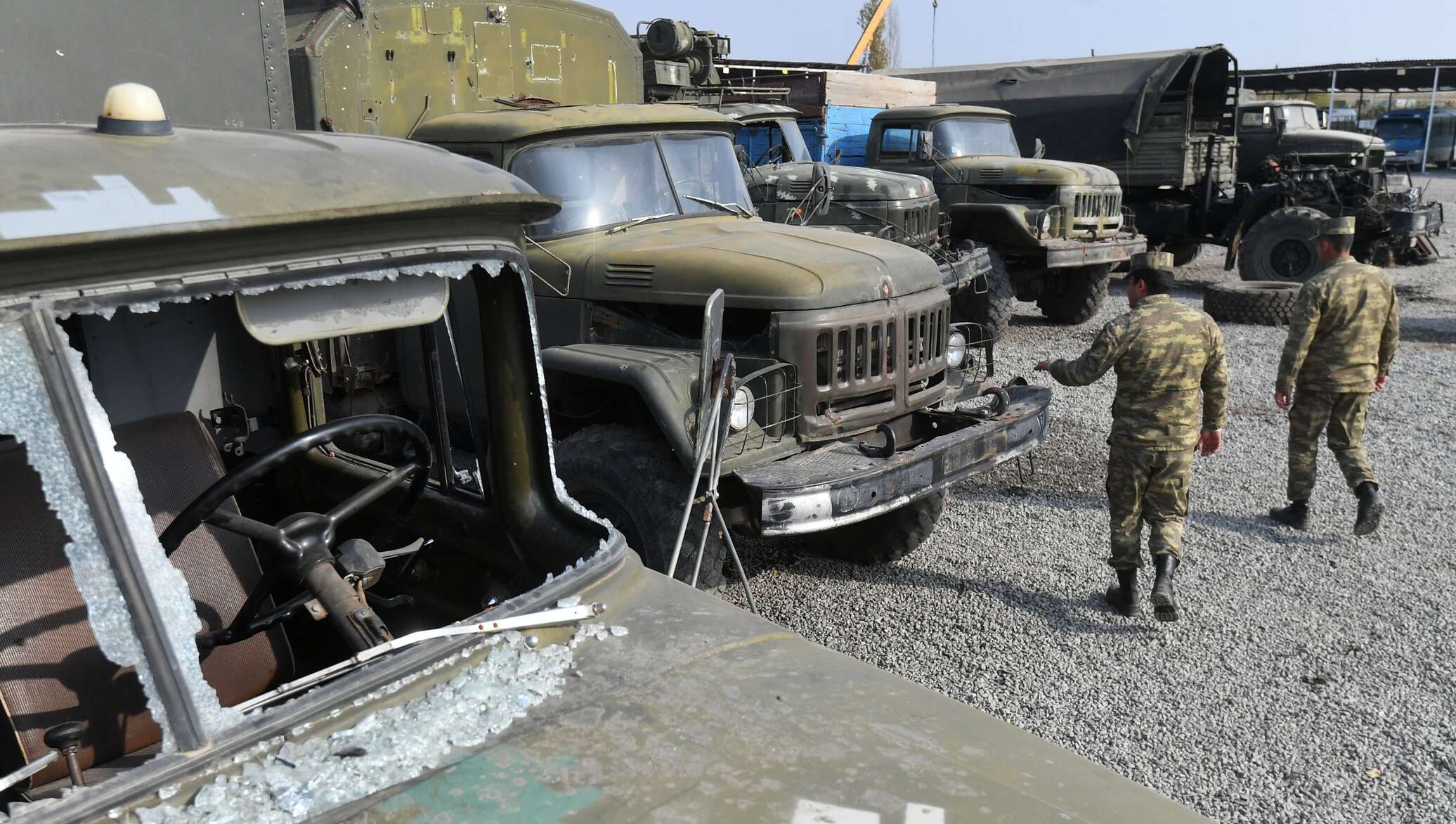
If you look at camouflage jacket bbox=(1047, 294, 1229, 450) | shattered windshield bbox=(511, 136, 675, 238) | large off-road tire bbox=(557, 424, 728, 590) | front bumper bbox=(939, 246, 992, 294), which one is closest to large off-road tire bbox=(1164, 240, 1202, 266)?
front bumper bbox=(939, 246, 992, 294)

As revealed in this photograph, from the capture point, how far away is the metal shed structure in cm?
2778

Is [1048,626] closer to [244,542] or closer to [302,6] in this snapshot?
[244,542]

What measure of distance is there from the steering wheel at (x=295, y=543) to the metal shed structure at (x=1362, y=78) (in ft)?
90.8

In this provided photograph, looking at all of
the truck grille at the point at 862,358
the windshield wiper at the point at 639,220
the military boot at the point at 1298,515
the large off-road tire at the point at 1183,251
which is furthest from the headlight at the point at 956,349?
the large off-road tire at the point at 1183,251

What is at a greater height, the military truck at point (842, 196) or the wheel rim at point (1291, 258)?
the military truck at point (842, 196)

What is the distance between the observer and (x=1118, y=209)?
12.2m

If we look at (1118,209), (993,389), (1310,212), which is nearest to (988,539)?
(993,389)

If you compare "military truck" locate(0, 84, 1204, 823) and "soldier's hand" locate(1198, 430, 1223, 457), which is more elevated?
"military truck" locate(0, 84, 1204, 823)

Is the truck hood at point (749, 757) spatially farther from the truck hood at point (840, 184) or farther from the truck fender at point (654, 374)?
the truck hood at point (840, 184)

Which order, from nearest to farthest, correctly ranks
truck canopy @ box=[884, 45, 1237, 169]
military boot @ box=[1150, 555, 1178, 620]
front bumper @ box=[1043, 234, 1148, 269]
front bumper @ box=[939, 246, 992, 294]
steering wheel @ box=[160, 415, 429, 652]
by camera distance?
steering wheel @ box=[160, 415, 429, 652], military boot @ box=[1150, 555, 1178, 620], front bumper @ box=[939, 246, 992, 294], front bumper @ box=[1043, 234, 1148, 269], truck canopy @ box=[884, 45, 1237, 169]

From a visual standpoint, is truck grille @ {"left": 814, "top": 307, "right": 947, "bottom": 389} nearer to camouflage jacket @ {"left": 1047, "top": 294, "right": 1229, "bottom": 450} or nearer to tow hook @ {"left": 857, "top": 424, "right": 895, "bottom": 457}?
tow hook @ {"left": 857, "top": 424, "right": 895, "bottom": 457}

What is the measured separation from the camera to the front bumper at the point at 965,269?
28.1 feet

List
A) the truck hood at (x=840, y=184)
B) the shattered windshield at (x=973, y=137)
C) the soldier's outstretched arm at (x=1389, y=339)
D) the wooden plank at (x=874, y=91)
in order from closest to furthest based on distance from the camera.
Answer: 1. the soldier's outstretched arm at (x=1389, y=339)
2. the truck hood at (x=840, y=184)
3. the shattered windshield at (x=973, y=137)
4. the wooden plank at (x=874, y=91)

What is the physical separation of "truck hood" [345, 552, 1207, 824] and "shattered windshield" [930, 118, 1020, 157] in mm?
10721
